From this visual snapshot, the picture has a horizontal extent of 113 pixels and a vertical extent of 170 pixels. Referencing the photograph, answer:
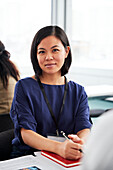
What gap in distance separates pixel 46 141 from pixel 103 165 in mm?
877

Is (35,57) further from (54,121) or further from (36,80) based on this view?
(54,121)

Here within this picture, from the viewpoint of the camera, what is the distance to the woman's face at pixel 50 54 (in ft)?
4.80

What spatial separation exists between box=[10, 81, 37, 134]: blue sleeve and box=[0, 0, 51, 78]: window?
2.40 metres

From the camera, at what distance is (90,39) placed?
13.8 ft

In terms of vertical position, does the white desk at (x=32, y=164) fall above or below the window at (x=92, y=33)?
below

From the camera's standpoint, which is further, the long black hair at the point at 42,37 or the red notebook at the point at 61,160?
the long black hair at the point at 42,37

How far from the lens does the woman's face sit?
57.6 inches

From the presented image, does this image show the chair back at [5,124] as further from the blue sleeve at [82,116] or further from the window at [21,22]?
the window at [21,22]

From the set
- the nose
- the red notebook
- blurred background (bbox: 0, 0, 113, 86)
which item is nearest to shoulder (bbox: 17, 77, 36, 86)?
the nose

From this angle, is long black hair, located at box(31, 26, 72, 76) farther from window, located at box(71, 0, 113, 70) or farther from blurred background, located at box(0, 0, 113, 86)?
window, located at box(71, 0, 113, 70)

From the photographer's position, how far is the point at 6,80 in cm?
196

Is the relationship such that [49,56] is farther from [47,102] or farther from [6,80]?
[6,80]

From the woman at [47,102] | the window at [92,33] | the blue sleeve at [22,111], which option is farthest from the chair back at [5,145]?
the window at [92,33]

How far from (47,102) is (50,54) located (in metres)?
0.24
